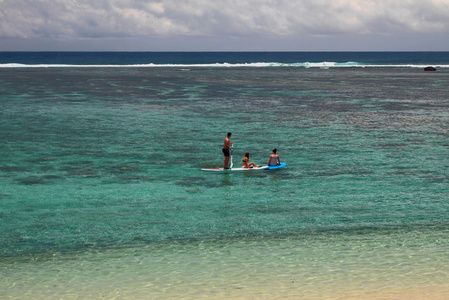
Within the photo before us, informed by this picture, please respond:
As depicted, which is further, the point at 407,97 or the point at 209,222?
the point at 407,97

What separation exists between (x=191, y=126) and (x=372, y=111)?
2120cm

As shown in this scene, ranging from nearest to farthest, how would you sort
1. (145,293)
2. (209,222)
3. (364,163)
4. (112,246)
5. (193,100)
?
(145,293), (112,246), (209,222), (364,163), (193,100)

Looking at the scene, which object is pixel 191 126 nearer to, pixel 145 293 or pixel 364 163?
pixel 364 163

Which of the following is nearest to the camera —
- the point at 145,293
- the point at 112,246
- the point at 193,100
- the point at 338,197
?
the point at 145,293

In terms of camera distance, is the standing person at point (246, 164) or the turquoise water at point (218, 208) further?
the standing person at point (246, 164)

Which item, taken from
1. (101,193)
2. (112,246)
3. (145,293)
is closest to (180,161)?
(101,193)

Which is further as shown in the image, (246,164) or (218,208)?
(246,164)

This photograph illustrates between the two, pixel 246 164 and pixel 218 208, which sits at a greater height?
pixel 246 164

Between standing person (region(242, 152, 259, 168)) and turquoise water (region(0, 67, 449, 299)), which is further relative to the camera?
standing person (region(242, 152, 259, 168))

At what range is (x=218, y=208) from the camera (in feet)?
76.2

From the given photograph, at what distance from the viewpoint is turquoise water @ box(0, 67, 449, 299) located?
51.4 feet

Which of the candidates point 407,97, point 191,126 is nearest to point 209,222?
point 191,126

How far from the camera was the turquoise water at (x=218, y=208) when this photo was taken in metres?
15.7

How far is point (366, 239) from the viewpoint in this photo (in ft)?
62.6
